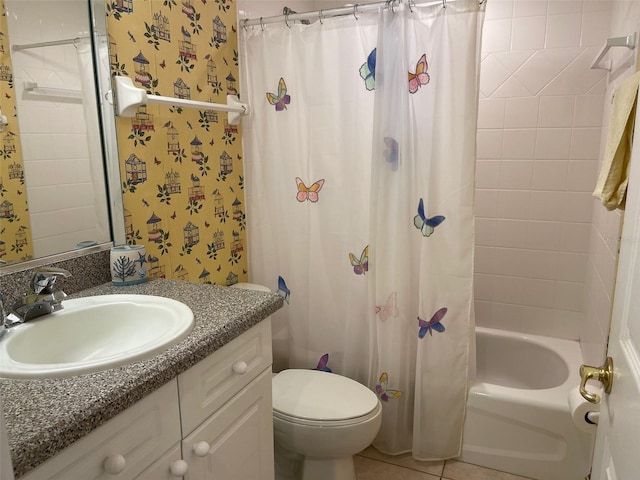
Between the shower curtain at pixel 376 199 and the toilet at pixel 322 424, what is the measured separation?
0.96 feet

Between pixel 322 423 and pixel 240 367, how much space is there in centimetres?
56

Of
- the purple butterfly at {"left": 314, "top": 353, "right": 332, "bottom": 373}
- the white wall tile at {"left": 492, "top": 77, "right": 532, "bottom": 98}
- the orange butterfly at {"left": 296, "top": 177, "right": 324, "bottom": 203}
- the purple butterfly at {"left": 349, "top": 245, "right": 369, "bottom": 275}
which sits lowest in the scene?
the purple butterfly at {"left": 314, "top": 353, "right": 332, "bottom": 373}

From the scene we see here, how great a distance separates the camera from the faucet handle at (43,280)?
3.95 ft

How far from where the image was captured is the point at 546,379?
2.42 metres

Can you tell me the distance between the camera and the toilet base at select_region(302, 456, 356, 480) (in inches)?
69.6

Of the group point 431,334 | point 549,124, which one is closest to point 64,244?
point 431,334

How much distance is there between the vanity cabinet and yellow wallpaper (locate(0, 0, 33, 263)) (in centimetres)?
63

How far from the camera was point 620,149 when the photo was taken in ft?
4.45

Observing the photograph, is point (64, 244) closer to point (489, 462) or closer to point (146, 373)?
point (146, 373)

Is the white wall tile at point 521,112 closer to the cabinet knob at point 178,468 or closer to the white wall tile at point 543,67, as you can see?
the white wall tile at point 543,67

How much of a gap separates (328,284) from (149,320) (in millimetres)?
942

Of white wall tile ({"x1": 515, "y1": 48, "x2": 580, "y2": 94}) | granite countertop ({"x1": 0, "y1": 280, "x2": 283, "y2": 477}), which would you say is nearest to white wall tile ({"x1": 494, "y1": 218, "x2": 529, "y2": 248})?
white wall tile ({"x1": 515, "y1": 48, "x2": 580, "y2": 94})

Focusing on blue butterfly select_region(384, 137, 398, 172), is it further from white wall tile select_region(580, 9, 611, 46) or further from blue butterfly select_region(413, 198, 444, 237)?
white wall tile select_region(580, 9, 611, 46)

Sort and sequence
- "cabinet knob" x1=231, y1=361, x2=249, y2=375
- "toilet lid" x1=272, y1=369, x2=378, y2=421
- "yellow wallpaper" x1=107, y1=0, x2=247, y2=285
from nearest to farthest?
"cabinet knob" x1=231, y1=361, x2=249, y2=375, "yellow wallpaper" x1=107, y1=0, x2=247, y2=285, "toilet lid" x1=272, y1=369, x2=378, y2=421
